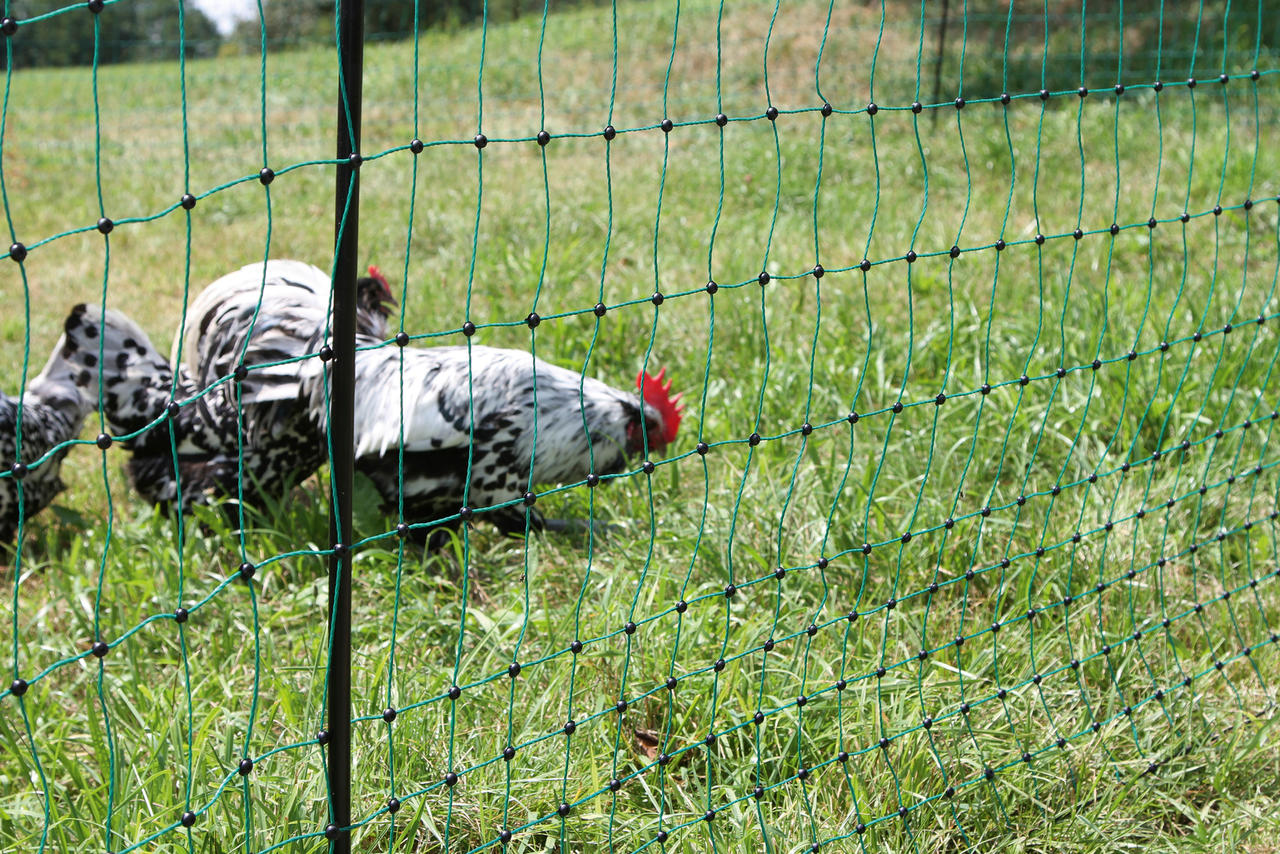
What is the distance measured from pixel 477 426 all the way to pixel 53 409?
5.14 feet

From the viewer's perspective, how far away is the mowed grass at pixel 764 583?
2.18 metres

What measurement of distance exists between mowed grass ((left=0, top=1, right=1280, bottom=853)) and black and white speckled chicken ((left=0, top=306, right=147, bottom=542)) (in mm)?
148

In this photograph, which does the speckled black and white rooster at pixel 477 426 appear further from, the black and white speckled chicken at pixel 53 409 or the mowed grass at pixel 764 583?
the black and white speckled chicken at pixel 53 409

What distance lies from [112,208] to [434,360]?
504cm

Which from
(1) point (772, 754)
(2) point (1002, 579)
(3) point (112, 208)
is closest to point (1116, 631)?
(2) point (1002, 579)

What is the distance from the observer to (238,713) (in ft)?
7.79

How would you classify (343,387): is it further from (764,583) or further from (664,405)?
(664,405)

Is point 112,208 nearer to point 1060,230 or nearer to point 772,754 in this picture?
point 1060,230

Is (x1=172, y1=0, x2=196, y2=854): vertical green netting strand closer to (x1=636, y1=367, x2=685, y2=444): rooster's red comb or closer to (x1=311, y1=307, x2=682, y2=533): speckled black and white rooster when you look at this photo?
(x1=311, y1=307, x2=682, y2=533): speckled black and white rooster

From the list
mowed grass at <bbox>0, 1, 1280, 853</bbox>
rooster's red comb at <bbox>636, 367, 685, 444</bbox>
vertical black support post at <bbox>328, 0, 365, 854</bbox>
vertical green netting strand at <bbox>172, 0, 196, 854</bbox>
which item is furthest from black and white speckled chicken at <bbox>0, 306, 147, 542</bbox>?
vertical black support post at <bbox>328, 0, 365, 854</bbox>

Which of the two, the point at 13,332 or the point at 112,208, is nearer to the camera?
the point at 13,332

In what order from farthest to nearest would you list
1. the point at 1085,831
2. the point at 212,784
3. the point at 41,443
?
the point at 41,443 < the point at 1085,831 < the point at 212,784

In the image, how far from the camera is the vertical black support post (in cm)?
147

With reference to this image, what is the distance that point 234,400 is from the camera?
3.31m
